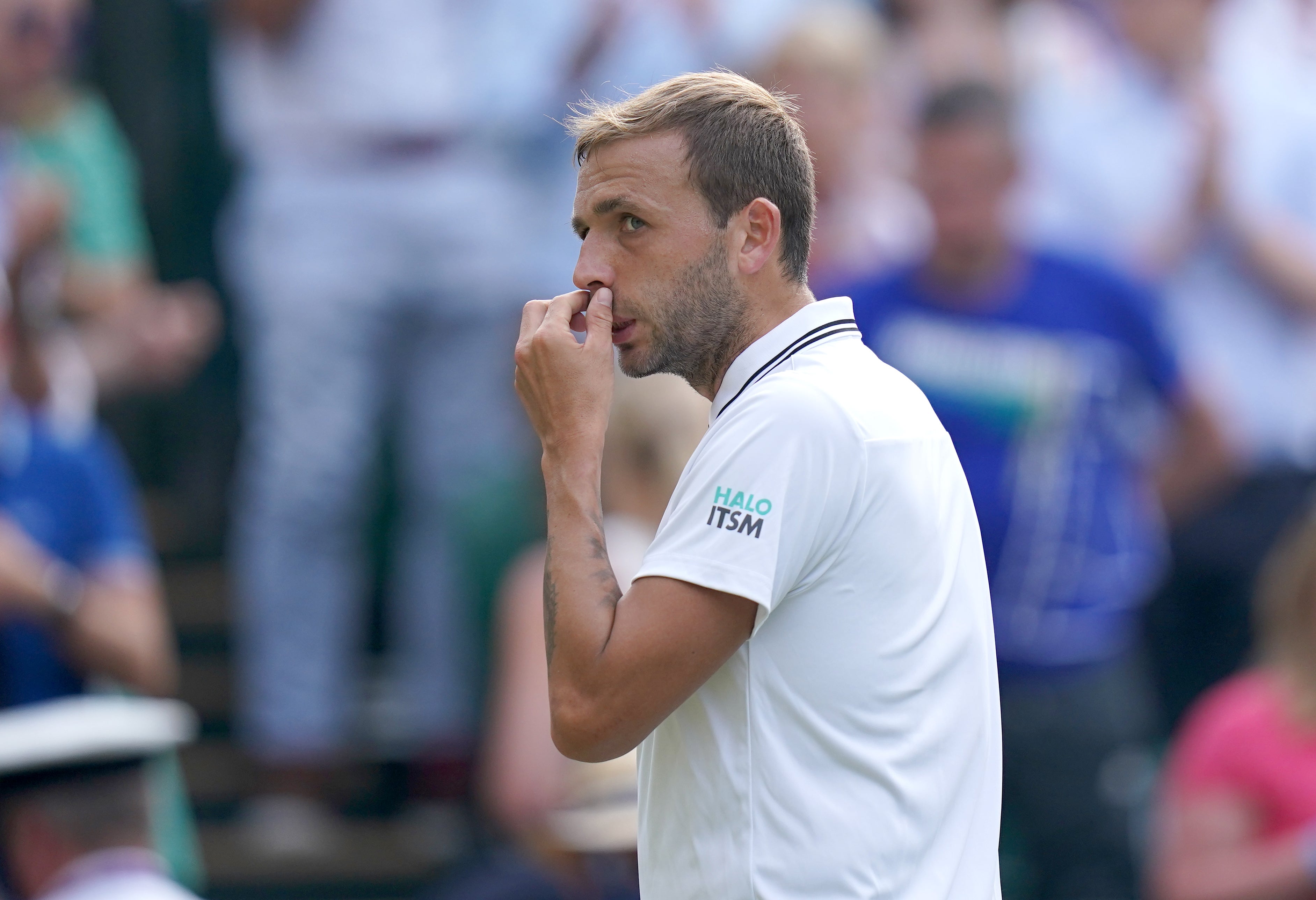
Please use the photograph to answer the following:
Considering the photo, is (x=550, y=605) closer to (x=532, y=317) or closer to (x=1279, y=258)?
(x=532, y=317)

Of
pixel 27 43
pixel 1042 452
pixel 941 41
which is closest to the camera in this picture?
Answer: pixel 1042 452

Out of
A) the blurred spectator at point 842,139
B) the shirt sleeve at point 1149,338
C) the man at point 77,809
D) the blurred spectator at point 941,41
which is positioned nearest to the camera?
the man at point 77,809

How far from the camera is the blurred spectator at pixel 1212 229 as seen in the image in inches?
223

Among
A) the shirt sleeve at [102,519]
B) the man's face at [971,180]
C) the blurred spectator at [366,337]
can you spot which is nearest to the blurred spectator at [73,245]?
the shirt sleeve at [102,519]

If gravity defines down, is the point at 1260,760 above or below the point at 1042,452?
below

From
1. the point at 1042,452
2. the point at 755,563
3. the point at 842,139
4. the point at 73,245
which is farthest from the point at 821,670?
the point at 73,245

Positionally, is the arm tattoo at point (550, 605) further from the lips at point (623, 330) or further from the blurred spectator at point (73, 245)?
the blurred spectator at point (73, 245)

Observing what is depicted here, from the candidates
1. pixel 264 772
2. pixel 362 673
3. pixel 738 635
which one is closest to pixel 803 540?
pixel 738 635

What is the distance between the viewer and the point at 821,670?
207 cm

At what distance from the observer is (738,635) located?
2.03 metres

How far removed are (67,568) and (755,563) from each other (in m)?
3.07

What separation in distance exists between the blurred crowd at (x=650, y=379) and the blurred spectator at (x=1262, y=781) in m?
0.01

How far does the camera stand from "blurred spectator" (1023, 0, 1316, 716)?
5652 mm

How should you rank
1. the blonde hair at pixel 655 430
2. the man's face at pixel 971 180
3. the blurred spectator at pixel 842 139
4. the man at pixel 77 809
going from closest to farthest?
the man at pixel 77 809 → the blonde hair at pixel 655 430 → the man's face at pixel 971 180 → the blurred spectator at pixel 842 139
